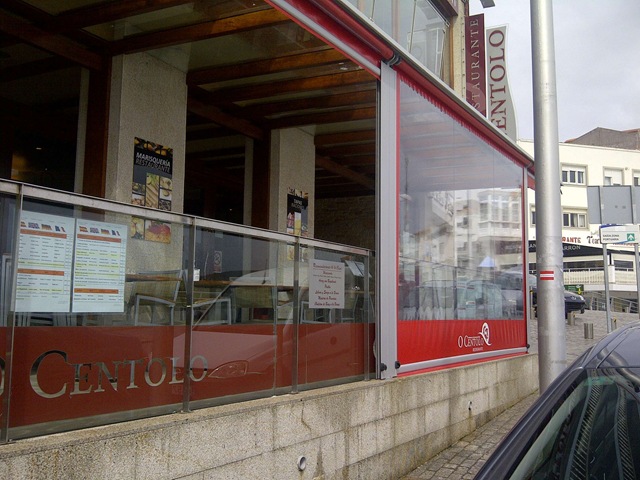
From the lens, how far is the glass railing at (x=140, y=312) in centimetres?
346

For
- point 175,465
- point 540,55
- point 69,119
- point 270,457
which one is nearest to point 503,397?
point 540,55

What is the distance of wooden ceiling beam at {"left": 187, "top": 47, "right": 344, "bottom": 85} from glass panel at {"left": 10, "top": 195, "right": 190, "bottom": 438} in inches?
149

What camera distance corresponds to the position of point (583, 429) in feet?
7.94

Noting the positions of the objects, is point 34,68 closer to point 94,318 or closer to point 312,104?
point 312,104

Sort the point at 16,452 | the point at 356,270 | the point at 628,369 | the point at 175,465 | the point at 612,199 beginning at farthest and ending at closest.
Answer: the point at 612,199
the point at 356,270
the point at 175,465
the point at 16,452
the point at 628,369

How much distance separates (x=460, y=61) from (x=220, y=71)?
719cm

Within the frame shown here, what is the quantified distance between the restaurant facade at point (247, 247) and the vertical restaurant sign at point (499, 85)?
2.39ft

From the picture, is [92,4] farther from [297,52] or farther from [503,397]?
[503,397]

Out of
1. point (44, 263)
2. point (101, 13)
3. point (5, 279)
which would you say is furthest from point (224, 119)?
point (5, 279)

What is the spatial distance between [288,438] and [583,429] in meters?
3.10

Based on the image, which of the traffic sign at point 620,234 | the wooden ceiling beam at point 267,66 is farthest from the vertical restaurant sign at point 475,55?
the wooden ceiling beam at point 267,66

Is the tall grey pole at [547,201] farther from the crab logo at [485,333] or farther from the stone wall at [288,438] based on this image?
the crab logo at [485,333]

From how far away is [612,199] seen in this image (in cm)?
1333

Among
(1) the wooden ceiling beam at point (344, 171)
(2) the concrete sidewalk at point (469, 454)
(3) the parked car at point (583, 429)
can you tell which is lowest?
(2) the concrete sidewalk at point (469, 454)
